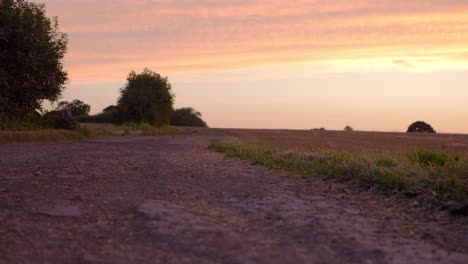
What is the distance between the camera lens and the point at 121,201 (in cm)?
686

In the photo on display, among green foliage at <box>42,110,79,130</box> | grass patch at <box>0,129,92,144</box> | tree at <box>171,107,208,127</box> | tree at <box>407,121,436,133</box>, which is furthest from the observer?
tree at <box>171,107,208,127</box>

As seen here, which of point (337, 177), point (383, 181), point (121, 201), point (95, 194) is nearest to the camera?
point (121, 201)

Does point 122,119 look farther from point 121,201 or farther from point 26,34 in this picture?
point 121,201

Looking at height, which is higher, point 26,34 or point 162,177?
point 26,34

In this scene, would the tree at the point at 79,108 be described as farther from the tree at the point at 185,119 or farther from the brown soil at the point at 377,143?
the brown soil at the point at 377,143

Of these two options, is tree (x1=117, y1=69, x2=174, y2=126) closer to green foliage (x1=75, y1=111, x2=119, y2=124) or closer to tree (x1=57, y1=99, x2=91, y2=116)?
green foliage (x1=75, y1=111, x2=119, y2=124)

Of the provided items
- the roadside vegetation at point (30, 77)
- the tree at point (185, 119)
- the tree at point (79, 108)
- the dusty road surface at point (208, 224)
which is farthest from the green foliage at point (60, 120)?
the tree at point (185, 119)

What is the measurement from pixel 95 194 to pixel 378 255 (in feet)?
14.0

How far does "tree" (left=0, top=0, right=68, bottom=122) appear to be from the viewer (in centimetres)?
2536

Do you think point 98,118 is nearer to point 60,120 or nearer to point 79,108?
point 79,108

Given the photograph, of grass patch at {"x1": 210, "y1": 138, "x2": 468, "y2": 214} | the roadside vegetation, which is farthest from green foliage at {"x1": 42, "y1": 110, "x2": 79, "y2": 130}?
grass patch at {"x1": 210, "y1": 138, "x2": 468, "y2": 214}

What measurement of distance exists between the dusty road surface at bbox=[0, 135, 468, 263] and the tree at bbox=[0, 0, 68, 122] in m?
18.5

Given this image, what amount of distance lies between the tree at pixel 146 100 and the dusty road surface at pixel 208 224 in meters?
51.2

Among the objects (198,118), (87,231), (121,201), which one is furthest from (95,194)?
(198,118)
